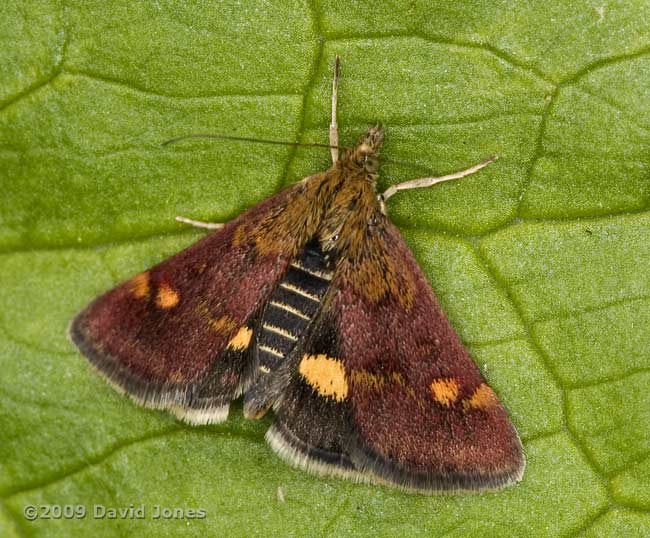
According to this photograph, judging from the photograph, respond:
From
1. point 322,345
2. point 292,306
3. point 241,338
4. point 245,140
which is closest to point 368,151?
point 245,140

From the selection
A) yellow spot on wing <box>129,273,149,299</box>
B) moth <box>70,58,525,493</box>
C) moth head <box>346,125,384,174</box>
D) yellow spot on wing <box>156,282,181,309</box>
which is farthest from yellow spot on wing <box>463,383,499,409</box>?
yellow spot on wing <box>129,273,149,299</box>

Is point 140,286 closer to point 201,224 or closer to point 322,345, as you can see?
point 201,224

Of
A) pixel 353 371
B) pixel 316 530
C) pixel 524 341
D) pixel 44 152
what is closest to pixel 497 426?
pixel 524 341

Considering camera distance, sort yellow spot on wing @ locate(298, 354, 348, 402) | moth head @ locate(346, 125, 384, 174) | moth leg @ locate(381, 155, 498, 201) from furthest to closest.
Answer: moth leg @ locate(381, 155, 498, 201), moth head @ locate(346, 125, 384, 174), yellow spot on wing @ locate(298, 354, 348, 402)

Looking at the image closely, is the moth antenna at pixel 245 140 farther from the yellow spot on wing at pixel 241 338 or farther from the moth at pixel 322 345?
the yellow spot on wing at pixel 241 338

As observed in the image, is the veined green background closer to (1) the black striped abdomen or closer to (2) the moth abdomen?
(2) the moth abdomen

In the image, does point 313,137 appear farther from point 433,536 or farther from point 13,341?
point 433,536

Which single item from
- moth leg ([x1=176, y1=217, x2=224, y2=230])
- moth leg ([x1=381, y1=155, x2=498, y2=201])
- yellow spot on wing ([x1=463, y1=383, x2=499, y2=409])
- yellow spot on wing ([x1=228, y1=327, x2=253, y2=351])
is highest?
moth leg ([x1=381, y1=155, x2=498, y2=201])
